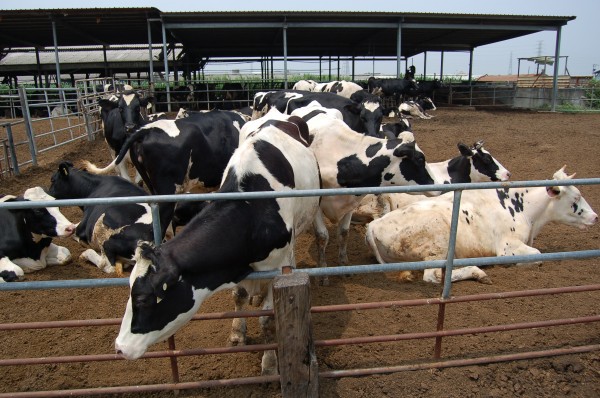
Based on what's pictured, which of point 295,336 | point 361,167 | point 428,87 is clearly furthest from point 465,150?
point 428,87

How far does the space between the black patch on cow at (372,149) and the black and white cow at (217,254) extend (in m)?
1.80

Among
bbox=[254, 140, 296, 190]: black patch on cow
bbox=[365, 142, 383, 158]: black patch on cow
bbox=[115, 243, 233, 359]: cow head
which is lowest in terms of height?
bbox=[115, 243, 233, 359]: cow head

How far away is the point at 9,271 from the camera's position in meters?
5.03

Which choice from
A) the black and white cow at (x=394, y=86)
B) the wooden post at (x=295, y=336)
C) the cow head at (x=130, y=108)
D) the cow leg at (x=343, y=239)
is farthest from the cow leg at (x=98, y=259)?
the black and white cow at (x=394, y=86)

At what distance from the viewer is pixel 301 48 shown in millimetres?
29406

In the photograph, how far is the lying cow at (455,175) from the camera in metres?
6.64

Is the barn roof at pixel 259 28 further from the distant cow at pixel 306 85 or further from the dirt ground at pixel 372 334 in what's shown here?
the dirt ground at pixel 372 334

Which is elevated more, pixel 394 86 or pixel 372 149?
pixel 394 86

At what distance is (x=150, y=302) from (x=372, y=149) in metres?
3.56

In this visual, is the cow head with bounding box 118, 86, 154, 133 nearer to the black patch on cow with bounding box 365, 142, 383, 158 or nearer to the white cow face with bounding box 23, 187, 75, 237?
the white cow face with bounding box 23, 187, 75, 237

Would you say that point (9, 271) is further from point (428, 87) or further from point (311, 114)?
point (428, 87)

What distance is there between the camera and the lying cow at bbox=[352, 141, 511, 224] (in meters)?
6.64

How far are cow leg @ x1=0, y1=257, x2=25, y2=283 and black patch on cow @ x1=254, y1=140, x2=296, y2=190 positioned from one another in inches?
134

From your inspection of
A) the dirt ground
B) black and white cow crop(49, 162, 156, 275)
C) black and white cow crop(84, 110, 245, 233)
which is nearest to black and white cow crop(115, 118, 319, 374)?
the dirt ground
